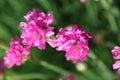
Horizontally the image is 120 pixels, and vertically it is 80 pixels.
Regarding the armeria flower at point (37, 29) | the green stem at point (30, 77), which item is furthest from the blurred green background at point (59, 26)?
the armeria flower at point (37, 29)

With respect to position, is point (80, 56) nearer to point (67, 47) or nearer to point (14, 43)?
point (67, 47)

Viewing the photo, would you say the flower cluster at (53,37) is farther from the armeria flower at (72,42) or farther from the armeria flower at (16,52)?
the armeria flower at (16,52)

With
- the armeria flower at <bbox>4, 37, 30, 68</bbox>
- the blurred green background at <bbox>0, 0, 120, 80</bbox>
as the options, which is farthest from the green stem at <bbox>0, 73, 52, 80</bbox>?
the armeria flower at <bbox>4, 37, 30, 68</bbox>

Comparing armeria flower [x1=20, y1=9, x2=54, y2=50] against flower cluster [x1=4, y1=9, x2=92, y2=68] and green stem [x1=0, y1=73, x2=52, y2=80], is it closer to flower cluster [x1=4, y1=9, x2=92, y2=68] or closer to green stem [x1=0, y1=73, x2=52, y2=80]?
flower cluster [x1=4, y1=9, x2=92, y2=68]

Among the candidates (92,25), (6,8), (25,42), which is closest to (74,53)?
(25,42)

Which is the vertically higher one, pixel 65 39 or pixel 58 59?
pixel 58 59

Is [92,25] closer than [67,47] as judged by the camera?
No
